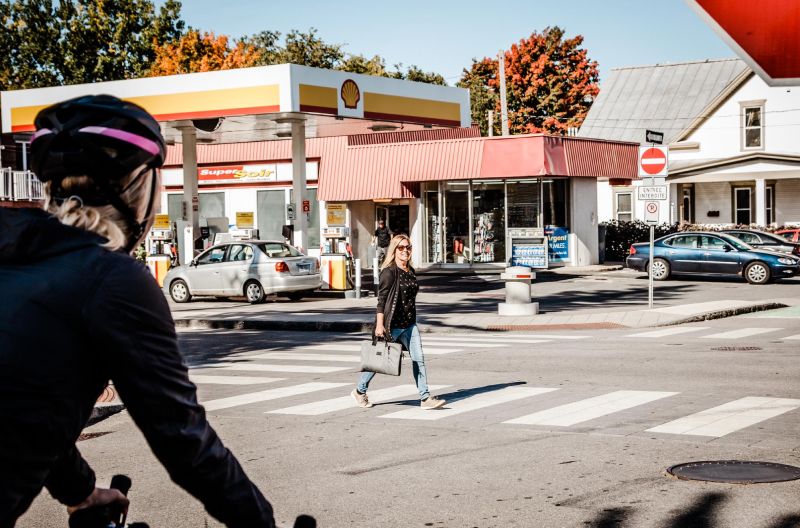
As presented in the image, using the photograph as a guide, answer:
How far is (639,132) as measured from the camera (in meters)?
48.0

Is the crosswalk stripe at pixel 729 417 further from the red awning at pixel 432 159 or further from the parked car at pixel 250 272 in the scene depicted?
the red awning at pixel 432 159

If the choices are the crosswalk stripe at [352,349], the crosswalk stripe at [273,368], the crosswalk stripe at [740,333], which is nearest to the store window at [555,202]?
the crosswalk stripe at [740,333]

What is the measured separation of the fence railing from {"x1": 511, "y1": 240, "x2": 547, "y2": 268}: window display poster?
18743 millimetres

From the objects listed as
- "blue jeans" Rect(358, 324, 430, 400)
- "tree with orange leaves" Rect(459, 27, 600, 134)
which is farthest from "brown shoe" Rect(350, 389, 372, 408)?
"tree with orange leaves" Rect(459, 27, 600, 134)

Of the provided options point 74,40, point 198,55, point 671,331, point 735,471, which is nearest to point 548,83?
point 198,55

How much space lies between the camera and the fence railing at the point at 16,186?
36562mm

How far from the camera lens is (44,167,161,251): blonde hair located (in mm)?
2154

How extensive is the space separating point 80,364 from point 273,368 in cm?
1206

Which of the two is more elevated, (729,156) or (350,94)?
(350,94)

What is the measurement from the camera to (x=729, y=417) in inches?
371

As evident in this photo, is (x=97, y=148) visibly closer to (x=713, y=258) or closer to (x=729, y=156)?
(x=713, y=258)

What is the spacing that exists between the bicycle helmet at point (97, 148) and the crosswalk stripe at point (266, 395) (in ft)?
28.3

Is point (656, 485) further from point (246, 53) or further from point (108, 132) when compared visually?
point (246, 53)

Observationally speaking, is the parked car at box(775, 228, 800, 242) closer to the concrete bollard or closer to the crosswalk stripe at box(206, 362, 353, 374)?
the concrete bollard
